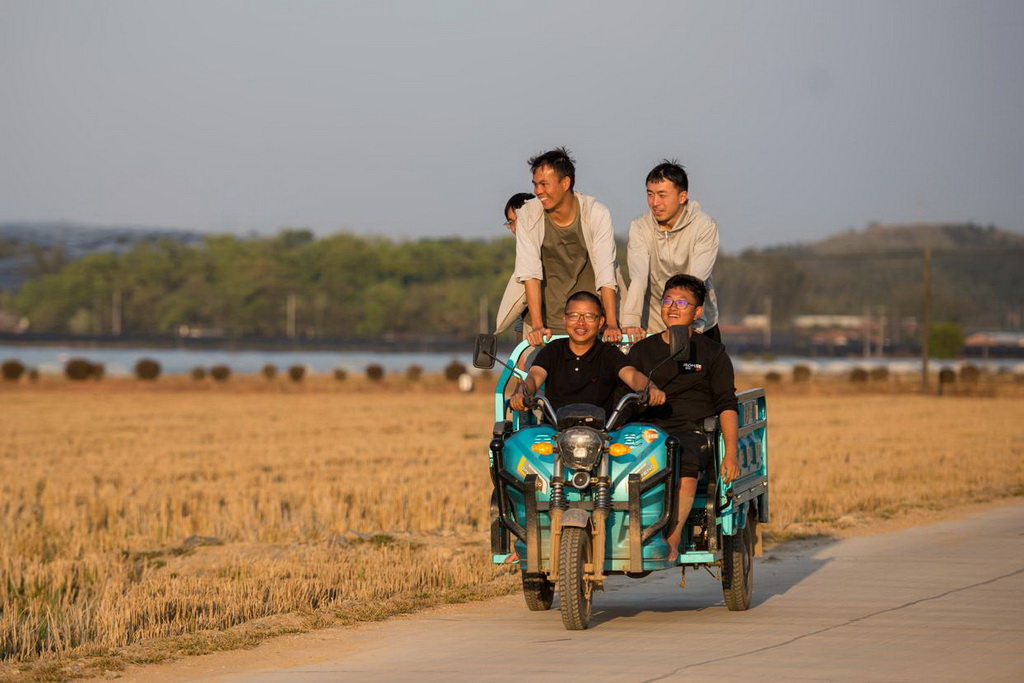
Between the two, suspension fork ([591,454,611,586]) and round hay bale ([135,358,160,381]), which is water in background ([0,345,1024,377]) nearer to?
round hay bale ([135,358,160,381])

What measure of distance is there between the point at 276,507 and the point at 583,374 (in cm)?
970

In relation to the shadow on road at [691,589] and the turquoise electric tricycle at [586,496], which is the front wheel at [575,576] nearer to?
the turquoise electric tricycle at [586,496]

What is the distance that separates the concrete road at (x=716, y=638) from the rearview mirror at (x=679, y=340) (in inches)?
66.5

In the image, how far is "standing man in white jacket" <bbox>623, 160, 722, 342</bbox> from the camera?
11.3m

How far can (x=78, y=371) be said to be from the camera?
7869cm

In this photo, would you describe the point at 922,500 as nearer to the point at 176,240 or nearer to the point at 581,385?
the point at 581,385

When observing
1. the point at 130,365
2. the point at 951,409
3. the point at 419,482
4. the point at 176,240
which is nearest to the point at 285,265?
the point at 176,240

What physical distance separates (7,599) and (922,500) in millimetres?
11782

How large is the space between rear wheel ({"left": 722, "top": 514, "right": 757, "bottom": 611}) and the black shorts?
0.72 m

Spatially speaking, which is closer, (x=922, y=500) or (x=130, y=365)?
(x=922, y=500)

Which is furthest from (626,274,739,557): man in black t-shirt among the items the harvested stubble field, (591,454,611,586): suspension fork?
the harvested stubble field

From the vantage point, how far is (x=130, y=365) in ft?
298

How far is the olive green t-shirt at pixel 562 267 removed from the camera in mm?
11383

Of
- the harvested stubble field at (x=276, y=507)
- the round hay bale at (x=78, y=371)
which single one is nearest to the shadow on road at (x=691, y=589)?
the harvested stubble field at (x=276, y=507)
